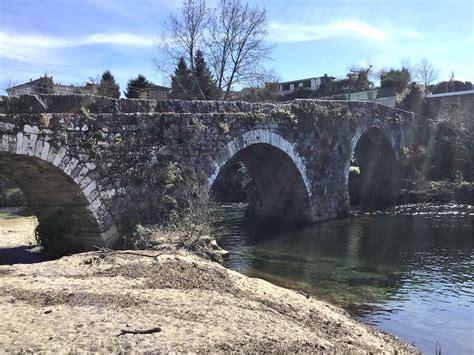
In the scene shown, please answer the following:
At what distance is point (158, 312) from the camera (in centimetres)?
692

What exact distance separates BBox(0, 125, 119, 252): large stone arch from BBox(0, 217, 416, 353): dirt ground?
2.77 meters

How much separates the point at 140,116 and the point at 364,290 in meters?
7.32

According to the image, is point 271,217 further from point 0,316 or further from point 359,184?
point 0,316

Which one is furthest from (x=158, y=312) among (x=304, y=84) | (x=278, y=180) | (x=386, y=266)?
(x=304, y=84)

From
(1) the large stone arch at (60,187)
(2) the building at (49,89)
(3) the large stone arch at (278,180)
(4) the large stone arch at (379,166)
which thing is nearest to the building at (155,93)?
(2) the building at (49,89)

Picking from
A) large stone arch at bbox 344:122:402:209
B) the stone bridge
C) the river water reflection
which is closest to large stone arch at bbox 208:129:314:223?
the stone bridge

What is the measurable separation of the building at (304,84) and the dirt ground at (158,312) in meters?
52.6

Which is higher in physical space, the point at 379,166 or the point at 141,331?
the point at 379,166

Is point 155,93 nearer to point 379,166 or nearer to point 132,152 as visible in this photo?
point 379,166

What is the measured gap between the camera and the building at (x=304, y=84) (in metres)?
61.9

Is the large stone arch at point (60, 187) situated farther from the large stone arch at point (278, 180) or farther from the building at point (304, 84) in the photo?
the building at point (304, 84)

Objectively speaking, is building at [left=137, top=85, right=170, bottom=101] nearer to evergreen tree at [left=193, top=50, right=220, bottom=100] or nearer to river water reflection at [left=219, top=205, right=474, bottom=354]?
evergreen tree at [left=193, top=50, right=220, bottom=100]

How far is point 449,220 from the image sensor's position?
22.3 m

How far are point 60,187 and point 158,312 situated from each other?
6.85 m
